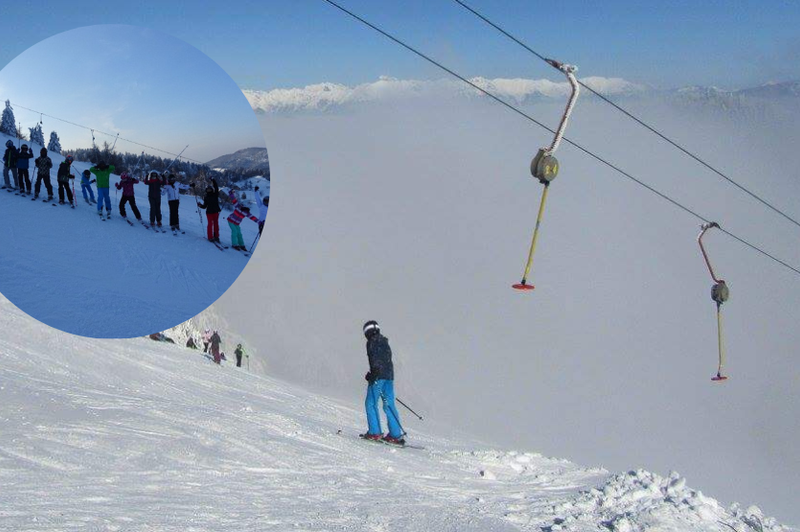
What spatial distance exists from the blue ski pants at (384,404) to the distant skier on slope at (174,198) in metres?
4.68

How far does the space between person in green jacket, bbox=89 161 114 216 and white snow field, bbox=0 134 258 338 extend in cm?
4

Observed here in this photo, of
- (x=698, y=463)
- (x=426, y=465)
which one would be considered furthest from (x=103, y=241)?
(x=698, y=463)

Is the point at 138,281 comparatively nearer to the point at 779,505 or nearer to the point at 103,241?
the point at 103,241

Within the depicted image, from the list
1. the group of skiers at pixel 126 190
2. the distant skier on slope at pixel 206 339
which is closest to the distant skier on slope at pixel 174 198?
the group of skiers at pixel 126 190

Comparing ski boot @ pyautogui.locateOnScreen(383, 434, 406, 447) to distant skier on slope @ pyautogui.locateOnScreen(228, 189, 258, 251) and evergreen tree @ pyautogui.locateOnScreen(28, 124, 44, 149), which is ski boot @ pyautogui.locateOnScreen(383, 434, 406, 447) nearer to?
distant skier on slope @ pyautogui.locateOnScreen(228, 189, 258, 251)

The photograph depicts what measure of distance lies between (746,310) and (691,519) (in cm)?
13945

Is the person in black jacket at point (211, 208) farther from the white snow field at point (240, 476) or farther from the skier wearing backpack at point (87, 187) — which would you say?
the white snow field at point (240, 476)

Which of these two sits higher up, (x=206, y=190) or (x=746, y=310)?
(x=746, y=310)

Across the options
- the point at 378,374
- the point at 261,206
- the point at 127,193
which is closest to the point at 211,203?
the point at 261,206

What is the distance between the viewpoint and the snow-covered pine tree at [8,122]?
18.8ft

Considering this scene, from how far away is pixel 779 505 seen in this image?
5075cm

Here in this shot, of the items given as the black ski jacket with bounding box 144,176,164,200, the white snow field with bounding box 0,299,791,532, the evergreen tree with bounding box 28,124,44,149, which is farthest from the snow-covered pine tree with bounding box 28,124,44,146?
the white snow field with bounding box 0,299,791,532

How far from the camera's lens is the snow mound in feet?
24.5

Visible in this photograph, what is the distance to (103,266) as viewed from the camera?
5961mm
